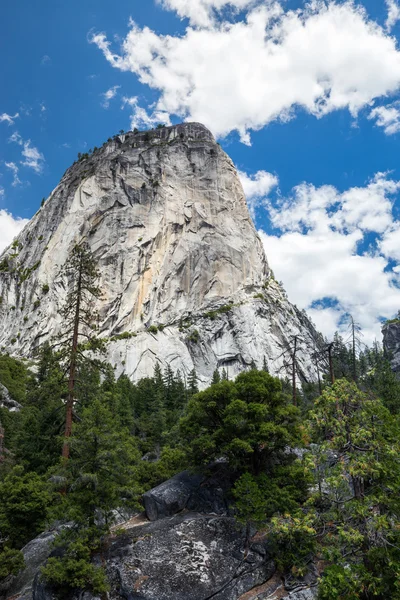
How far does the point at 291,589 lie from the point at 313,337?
102 m

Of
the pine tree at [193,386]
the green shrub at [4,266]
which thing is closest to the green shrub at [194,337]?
the pine tree at [193,386]

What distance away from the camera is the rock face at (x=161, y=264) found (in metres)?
86.6

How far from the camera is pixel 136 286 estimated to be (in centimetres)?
9300

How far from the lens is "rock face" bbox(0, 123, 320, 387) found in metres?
86.6

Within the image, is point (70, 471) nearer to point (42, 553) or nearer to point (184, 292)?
point (42, 553)

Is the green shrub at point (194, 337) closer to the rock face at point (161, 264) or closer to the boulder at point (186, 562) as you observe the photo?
the rock face at point (161, 264)

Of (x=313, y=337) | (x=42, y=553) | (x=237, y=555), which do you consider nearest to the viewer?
(x=237, y=555)

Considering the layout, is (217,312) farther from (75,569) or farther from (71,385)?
(75,569)

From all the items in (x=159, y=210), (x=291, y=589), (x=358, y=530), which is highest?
(x=159, y=210)

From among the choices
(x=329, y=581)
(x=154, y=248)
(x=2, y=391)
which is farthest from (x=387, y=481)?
(x=154, y=248)

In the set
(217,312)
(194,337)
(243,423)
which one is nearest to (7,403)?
(243,423)

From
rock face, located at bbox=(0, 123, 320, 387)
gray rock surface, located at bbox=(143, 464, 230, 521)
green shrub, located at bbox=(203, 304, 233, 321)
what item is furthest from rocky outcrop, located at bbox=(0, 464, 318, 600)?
green shrub, located at bbox=(203, 304, 233, 321)

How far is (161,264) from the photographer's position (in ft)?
319

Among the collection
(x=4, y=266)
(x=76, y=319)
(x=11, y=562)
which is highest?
(x=4, y=266)
